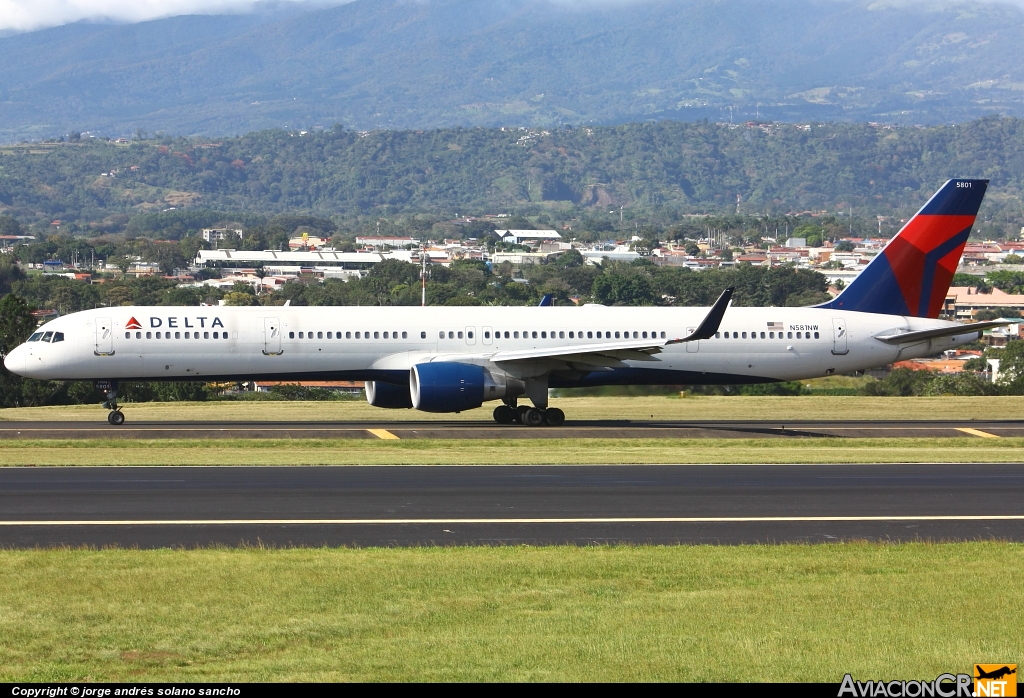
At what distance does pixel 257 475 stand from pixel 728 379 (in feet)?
60.6

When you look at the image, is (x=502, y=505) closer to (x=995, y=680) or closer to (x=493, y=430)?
(x=995, y=680)

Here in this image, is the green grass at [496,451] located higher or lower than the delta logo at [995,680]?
lower

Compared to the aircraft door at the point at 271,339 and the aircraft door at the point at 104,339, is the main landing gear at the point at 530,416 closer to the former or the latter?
the aircraft door at the point at 271,339

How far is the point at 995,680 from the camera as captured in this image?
12094mm

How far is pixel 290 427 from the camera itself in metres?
38.6

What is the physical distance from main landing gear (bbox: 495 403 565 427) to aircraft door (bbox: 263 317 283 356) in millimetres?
6608

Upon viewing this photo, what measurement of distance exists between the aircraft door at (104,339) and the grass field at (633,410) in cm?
298

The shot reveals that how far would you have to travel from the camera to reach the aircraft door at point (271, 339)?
38906 millimetres

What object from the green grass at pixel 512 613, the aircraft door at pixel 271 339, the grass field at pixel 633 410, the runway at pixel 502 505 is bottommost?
the grass field at pixel 633 410

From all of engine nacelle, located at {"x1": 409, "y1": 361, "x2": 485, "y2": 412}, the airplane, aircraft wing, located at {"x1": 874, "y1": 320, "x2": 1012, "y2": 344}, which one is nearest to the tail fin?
the airplane

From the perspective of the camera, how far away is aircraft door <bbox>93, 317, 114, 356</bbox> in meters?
38.4

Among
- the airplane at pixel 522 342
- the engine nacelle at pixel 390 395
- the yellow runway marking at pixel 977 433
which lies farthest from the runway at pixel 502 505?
the engine nacelle at pixel 390 395

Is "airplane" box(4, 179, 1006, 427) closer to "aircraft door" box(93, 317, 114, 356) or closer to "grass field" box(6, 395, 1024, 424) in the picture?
"aircraft door" box(93, 317, 114, 356)

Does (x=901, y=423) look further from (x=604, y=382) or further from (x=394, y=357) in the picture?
(x=394, y=357)
